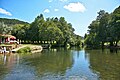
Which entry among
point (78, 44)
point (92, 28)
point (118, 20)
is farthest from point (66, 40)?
point (118, 20)

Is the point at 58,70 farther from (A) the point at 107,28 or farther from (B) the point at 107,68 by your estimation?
(A) the point at 107,28

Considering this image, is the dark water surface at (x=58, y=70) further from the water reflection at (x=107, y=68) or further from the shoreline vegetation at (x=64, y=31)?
the shoreline vegetation at (x=64, y=31)

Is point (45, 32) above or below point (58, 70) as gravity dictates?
above

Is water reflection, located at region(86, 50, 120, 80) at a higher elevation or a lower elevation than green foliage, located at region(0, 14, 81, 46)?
lower

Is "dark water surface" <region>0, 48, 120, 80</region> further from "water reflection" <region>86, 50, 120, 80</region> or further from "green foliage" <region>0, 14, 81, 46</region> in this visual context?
"green foliage" <region>0, 14, 81, 46</region>

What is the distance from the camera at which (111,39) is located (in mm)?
89312

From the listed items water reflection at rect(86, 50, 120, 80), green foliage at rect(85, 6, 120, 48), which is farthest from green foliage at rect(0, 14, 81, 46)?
water reflection at rect(86, 50, 120, 80)

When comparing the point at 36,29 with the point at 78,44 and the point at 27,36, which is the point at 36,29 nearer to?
the point at 27,36

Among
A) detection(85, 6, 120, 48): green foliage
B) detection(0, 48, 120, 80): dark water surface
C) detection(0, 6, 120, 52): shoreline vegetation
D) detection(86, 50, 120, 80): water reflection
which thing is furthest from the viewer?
detection(0, 6, 120, 52): shoreline vegetation

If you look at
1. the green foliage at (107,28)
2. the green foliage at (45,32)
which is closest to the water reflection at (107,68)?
the green foliage at (107,28)

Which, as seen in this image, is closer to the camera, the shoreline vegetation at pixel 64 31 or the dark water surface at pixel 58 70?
the dark water surface at pixel 58 70

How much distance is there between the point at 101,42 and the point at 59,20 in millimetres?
26710

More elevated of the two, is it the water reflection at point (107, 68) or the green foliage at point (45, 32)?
Answer: the green foliage at point (45, 32)

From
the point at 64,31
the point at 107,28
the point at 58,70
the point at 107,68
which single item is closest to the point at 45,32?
the point at 64,31
